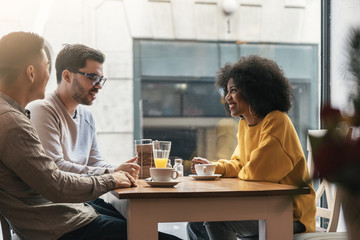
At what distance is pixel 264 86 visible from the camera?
2.23m

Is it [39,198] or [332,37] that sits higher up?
[332,37]

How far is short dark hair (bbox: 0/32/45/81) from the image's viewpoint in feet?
4.96

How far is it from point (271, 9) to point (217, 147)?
47.9 inches

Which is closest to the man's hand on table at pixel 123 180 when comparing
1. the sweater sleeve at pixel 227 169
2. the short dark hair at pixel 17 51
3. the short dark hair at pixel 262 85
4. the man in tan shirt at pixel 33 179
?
the man in tan shirt at pixel 33 179

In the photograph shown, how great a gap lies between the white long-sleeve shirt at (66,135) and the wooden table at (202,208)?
0.51 metres

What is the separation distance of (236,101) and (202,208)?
925mm

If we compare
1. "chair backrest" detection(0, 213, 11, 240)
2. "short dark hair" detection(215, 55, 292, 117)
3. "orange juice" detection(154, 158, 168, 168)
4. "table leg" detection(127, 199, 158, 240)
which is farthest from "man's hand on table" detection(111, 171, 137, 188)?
"short dark hair" detection(215, 55, 292, 117)

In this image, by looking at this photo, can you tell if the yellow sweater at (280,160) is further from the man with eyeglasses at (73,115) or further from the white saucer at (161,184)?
the man with eyeglasses at (73,115)

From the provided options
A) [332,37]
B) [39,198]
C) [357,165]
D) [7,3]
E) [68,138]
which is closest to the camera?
[357,165]

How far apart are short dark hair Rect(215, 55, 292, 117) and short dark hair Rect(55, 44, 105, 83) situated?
0.75 meters

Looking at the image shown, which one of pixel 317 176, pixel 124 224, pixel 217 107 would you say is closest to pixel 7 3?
pixel 217 107

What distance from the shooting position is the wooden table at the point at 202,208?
1432 millimetres

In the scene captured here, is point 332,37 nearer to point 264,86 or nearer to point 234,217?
point 264,86

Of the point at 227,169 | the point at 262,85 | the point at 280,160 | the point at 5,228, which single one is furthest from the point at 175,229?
the point at 5,228
